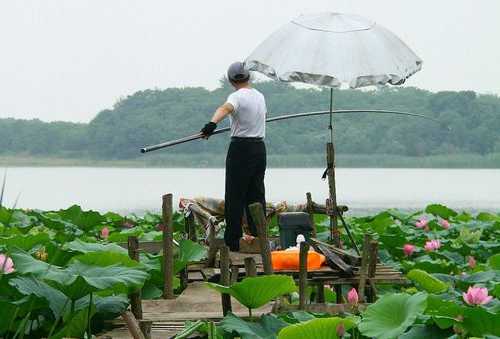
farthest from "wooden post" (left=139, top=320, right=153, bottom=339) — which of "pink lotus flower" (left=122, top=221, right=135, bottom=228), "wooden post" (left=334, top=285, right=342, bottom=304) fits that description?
"pink lotus flower" (left=122, top=221, right=135, bottom=228)

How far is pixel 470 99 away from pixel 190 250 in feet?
88.3

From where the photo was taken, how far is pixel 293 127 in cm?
3027

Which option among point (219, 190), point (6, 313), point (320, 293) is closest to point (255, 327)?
point (6, 313)

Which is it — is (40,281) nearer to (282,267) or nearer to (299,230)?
(282,267)

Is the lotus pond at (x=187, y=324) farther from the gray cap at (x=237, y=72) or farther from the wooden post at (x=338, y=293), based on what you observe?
the gray cap at (x=237, y=72)

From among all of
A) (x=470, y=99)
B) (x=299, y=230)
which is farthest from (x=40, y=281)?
(x=470, y=99)

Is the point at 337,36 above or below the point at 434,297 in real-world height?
above

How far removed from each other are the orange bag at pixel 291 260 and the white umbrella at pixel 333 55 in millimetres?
1026

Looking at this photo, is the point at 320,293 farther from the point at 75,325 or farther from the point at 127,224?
the point at 127,224

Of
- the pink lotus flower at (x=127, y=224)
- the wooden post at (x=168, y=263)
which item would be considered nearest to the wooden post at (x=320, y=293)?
the wooden post at (x=168, y=263)

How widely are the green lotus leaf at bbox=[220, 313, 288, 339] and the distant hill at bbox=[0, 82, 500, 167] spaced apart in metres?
23.3

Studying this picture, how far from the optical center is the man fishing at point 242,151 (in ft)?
20.2

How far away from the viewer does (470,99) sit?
31.4 m

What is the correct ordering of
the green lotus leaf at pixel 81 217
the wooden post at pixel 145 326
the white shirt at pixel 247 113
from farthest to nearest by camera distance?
the green lotus leaf at pixel 81 217 < the white shirt at pixel 247 113 < the wooden post at pixel 145 326
